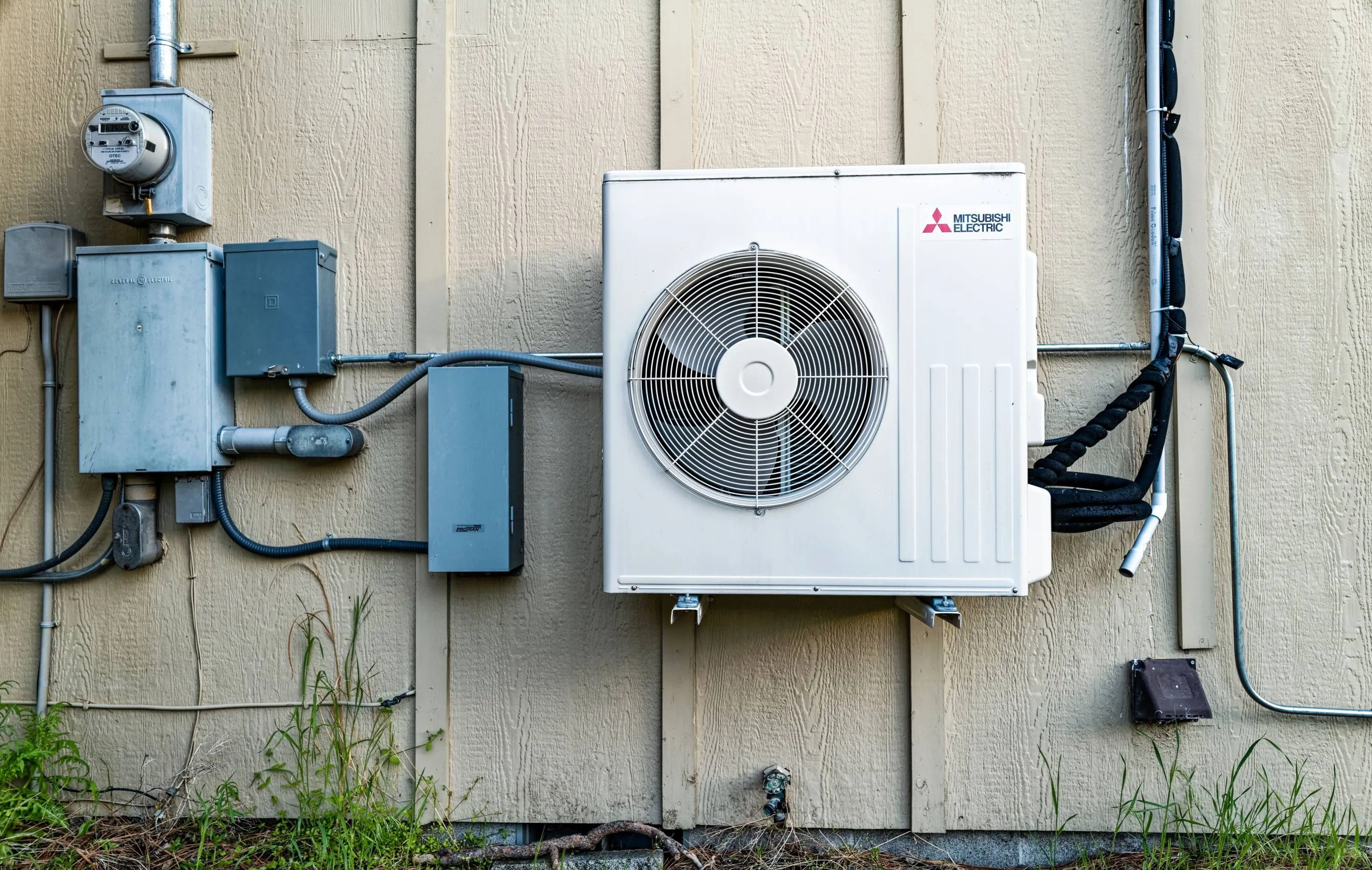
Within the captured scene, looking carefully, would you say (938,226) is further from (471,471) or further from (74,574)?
(74,574)

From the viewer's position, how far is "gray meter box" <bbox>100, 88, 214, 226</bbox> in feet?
7.20

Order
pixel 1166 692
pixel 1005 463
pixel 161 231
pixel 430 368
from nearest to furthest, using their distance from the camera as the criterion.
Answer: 1. pixel 1005 463
2. pixel 1166 692
3. pixel 430 368
4. pixel 161 231

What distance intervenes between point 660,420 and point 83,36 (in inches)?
84.9

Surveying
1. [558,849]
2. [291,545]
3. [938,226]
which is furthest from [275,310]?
→ [938,226]

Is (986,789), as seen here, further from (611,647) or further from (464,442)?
(464,442)

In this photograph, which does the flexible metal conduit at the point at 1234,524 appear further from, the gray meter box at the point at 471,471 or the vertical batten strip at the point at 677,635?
the gray meter box at the point at 471,471

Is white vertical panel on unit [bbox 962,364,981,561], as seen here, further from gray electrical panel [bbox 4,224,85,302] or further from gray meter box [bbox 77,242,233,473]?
gray electrical panel [bbox 4,224,85,302]

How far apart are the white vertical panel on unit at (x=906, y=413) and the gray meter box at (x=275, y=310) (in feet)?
5.10


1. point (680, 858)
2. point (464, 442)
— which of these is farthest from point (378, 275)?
point (680, 858)

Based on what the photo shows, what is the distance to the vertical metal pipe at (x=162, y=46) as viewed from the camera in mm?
2240

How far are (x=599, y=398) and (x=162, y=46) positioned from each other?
1.61 meters

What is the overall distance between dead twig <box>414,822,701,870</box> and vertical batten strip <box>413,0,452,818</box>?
0.63 feet

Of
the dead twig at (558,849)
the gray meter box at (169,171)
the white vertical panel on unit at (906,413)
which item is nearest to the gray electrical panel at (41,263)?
the gray meter box at (169,171)

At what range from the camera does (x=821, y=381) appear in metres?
1.76
